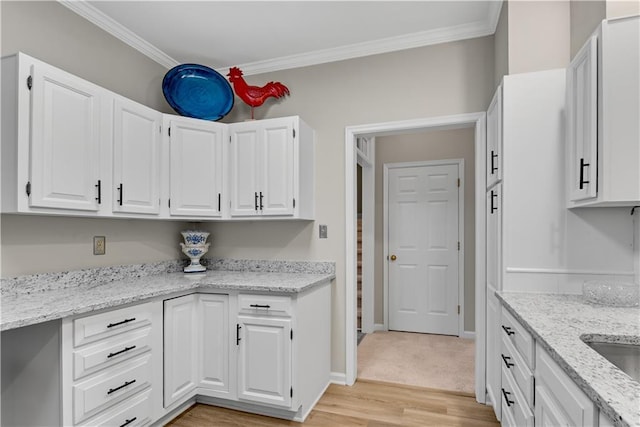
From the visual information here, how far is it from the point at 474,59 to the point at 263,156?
1.76 metres

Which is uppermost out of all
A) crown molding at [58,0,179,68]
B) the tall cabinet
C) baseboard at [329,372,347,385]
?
crown molding at [58,0,179,68]

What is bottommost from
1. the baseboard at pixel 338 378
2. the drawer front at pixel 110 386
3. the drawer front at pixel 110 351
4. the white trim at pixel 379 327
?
the white trim at pixel 379 327

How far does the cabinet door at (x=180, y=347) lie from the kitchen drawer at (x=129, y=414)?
0.14 m

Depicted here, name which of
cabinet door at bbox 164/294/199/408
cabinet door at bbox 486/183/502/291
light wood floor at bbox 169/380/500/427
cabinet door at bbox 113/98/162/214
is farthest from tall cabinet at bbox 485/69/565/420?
cabinet door at bbox 113/98/162/214

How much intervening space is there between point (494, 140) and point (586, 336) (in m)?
1.39

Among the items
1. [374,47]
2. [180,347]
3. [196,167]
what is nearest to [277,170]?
[196,167]

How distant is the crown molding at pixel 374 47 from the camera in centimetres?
264

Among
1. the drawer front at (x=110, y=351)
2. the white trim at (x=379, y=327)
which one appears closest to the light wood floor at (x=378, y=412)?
the drawer front at (x=110, y=351)

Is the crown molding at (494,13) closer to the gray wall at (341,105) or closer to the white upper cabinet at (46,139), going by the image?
the gray wall at (341,105)

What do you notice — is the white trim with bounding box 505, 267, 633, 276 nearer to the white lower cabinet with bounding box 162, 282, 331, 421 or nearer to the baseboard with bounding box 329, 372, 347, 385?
the white lower cabinet with bounding box 162, 282, 331, 421

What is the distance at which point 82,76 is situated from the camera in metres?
2.40

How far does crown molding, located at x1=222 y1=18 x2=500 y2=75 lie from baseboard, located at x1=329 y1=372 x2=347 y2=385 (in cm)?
262

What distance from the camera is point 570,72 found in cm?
184

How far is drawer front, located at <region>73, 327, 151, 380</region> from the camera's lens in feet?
5.61
